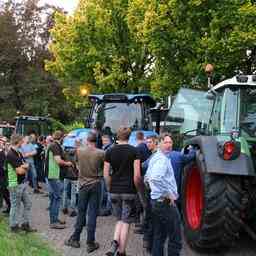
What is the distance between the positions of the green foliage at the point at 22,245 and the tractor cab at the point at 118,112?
662 centimetres

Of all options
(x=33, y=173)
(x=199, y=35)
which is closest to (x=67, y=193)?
(x=33, y=173)

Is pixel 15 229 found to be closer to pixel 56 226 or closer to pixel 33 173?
pixel 56 226

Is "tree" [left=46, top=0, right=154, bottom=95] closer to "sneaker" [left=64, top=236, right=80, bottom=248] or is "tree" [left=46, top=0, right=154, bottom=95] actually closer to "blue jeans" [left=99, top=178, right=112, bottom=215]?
"blue jeans" [left=99, top=178, right=112, bottom=215]

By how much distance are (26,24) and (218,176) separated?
34322 millimetres

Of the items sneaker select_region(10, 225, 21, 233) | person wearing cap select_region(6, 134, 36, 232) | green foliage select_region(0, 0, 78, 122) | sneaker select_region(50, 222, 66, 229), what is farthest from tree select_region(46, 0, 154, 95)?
sneaker select_region(10, 225, 21, 233)

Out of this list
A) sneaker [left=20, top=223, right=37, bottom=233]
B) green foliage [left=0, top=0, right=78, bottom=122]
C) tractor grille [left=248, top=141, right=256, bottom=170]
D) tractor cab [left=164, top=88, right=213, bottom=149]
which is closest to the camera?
tractor grille [left=248, top=141, right=256, bottom=170]

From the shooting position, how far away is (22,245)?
777 cm

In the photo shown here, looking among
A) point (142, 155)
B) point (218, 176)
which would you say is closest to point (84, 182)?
point (142, 155)

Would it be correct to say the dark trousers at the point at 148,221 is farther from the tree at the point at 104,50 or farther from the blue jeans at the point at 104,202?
the tree at the point at 104,50

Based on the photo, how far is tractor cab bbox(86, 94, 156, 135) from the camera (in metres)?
14.9

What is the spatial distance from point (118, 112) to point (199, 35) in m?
4.79

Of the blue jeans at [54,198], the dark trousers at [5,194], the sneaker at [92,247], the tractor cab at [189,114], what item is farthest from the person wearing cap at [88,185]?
the dark trousers at [5,194]

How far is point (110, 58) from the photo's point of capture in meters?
28.5

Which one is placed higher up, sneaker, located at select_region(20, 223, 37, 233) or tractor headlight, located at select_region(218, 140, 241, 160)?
tractor headlight, located at select_region(218, 140, 241, 160)
